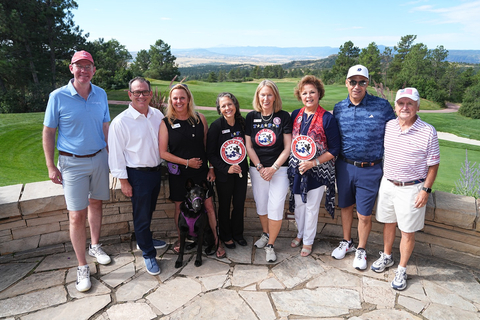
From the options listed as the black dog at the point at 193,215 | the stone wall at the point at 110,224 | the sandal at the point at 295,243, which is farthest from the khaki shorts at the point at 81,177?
the sandal at the point at 295,243

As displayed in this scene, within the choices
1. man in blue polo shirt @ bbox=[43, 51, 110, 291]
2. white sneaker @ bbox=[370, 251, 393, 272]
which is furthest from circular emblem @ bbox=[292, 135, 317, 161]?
man in blue polo shirt @ bbox=[43, 51, 110, 291]

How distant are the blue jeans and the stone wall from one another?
1.88 feet

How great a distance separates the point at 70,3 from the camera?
2572 centimetres

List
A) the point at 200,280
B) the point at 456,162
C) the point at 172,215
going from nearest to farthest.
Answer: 1. the point at 200,280
2. the point at 172,215
3. the point at 456,162

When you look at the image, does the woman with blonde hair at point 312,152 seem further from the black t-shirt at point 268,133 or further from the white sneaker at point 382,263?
the white sneaker at point 382,263

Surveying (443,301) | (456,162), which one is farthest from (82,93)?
(456,162)

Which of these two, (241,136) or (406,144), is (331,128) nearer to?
(406,144)

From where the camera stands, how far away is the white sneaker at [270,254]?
11.6 feet

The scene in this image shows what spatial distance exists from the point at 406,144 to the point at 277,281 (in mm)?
1880

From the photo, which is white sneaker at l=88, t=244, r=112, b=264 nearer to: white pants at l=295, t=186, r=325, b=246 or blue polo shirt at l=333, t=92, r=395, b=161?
white pants at l=295, t=186, r=325, b=246

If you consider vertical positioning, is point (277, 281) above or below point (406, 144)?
below

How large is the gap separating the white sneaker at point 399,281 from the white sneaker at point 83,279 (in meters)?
3.06

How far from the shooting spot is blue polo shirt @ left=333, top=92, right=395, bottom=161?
3.13 m

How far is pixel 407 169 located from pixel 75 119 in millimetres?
3233
